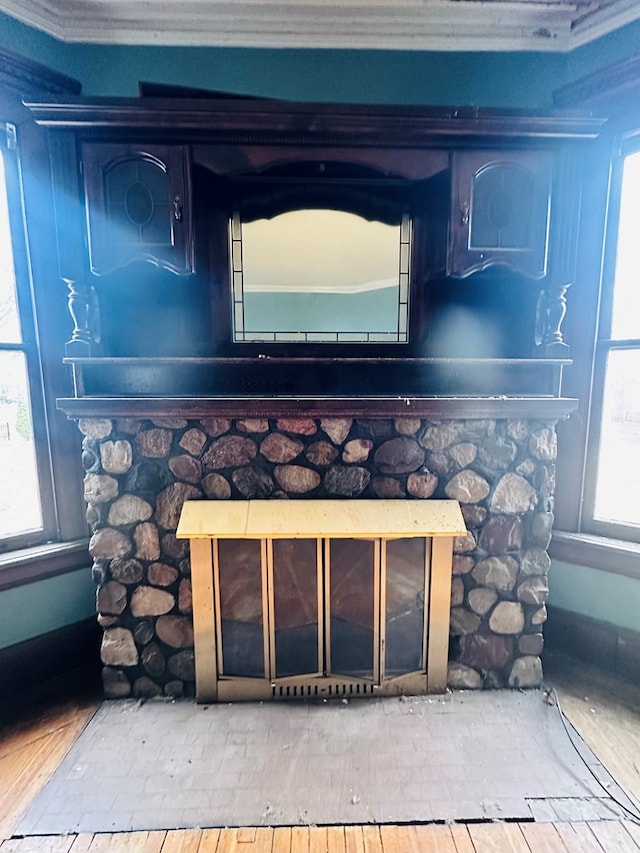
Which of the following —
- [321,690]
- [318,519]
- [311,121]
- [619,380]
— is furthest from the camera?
[619,380]

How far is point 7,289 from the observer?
73.1 inches

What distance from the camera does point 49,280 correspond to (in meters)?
1.87

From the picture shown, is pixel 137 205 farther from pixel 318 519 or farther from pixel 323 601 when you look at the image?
pixel 323 601

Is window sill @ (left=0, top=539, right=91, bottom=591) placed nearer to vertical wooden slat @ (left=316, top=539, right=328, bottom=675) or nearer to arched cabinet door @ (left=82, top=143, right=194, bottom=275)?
vertical wooden slat @ (left=316, top=539, right=328, bottom=675)

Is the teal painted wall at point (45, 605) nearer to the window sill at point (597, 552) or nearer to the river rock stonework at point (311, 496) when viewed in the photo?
the river rock stonework at point (311, 496)

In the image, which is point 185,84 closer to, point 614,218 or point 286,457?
point 286,457

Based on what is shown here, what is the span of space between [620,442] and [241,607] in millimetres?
1889

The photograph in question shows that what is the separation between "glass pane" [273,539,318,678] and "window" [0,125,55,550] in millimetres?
1128

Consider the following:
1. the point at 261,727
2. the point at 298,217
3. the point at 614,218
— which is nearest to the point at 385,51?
Result: the point at 298,217

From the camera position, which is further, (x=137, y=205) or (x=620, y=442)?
(x=620, y=442)

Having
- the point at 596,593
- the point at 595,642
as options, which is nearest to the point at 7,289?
the point at 596,593

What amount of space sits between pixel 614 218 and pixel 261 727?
266 cm

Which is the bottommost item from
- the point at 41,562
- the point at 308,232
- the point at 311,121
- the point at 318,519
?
the point at 41,562

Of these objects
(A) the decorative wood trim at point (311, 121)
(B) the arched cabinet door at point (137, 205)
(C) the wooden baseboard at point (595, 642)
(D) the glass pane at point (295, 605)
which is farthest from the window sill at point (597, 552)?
(B) the arched cabinet door at point (137, 205)
